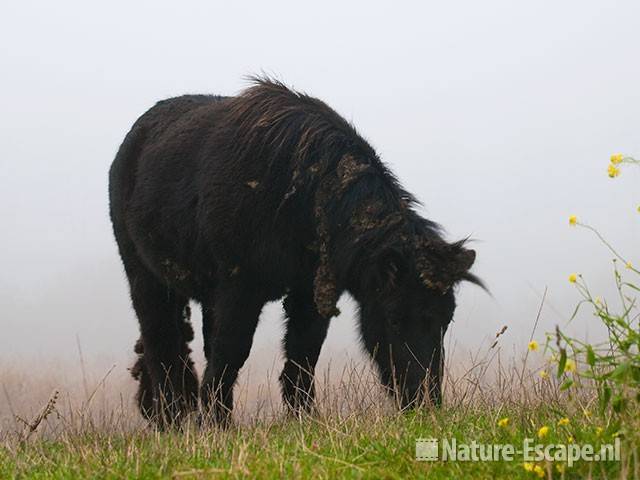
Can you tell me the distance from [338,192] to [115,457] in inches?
106

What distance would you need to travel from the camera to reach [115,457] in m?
4.56

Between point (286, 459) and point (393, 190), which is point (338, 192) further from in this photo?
point (286, 459)

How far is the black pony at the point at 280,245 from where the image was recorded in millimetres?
5934

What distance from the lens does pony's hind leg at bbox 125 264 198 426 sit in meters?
8.02

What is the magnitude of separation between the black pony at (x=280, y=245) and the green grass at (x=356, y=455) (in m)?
0.61

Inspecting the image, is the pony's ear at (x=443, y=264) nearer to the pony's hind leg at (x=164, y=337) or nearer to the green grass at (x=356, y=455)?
the green grass at (x=356, y=455)

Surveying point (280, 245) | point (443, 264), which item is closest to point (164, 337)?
point (280, 245)

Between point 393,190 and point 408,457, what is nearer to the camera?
point 408,457

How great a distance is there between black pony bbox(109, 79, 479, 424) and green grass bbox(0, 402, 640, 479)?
0.61 meters

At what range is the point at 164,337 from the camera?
8.09 metres

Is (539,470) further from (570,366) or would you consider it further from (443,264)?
(443,264)

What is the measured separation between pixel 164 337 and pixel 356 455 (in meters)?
4.32

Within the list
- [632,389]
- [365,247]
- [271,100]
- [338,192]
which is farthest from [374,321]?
[632,389]

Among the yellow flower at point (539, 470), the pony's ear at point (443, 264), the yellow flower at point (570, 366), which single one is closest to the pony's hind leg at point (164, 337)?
the pony's ear at point (443, 264)
